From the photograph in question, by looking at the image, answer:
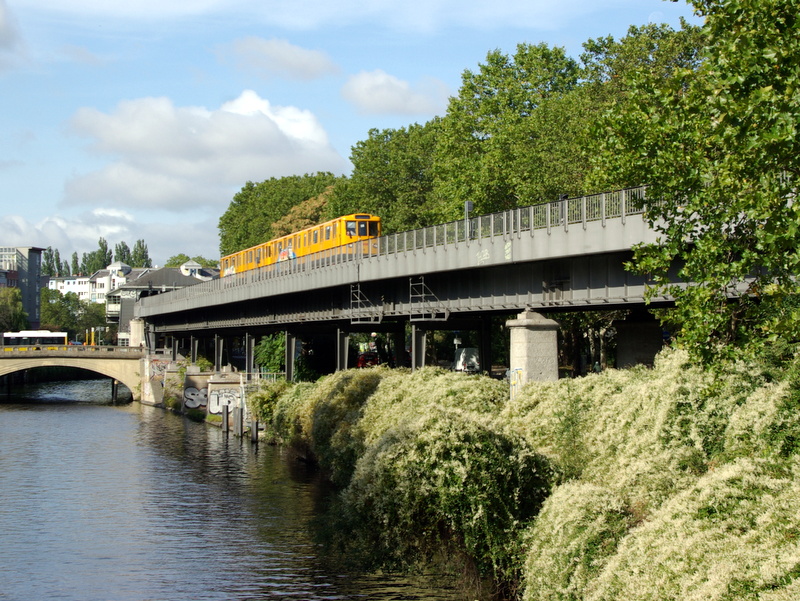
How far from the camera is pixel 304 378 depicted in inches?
3083

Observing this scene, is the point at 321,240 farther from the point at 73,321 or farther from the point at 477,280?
the point at 73,321

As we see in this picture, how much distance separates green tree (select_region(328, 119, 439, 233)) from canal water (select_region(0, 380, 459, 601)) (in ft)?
117

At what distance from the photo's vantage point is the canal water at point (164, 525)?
23000 mm

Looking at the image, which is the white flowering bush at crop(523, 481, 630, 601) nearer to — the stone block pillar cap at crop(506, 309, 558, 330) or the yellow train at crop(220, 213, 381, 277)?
the stone block pillar cap at crop(506, 309, 558, 330)

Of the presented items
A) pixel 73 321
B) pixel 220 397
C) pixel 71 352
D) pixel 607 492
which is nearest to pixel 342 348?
pixel 220 397

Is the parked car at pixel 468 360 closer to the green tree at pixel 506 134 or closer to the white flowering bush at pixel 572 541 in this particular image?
the green tree at pixel 506 134

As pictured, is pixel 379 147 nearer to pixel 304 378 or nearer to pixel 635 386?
pixel 304 378

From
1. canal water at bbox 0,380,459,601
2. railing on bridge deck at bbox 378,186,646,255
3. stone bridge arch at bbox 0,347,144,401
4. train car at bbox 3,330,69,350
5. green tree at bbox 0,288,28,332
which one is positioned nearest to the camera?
canal water at bbox 0,380,459,601

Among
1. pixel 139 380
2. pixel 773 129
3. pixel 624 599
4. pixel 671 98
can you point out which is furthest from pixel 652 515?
pixel 139 380

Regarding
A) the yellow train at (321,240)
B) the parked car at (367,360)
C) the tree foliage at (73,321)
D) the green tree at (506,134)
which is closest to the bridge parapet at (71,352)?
the yellow train at (321,240)

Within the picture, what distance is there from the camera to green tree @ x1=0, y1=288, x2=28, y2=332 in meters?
150

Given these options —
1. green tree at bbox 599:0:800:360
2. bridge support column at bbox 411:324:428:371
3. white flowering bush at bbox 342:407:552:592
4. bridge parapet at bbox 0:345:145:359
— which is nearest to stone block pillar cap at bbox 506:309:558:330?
bridge support column at bbox 411:324:428:371

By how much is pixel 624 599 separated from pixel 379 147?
82.5 m

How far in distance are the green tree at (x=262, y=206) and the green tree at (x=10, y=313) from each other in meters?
36.2
